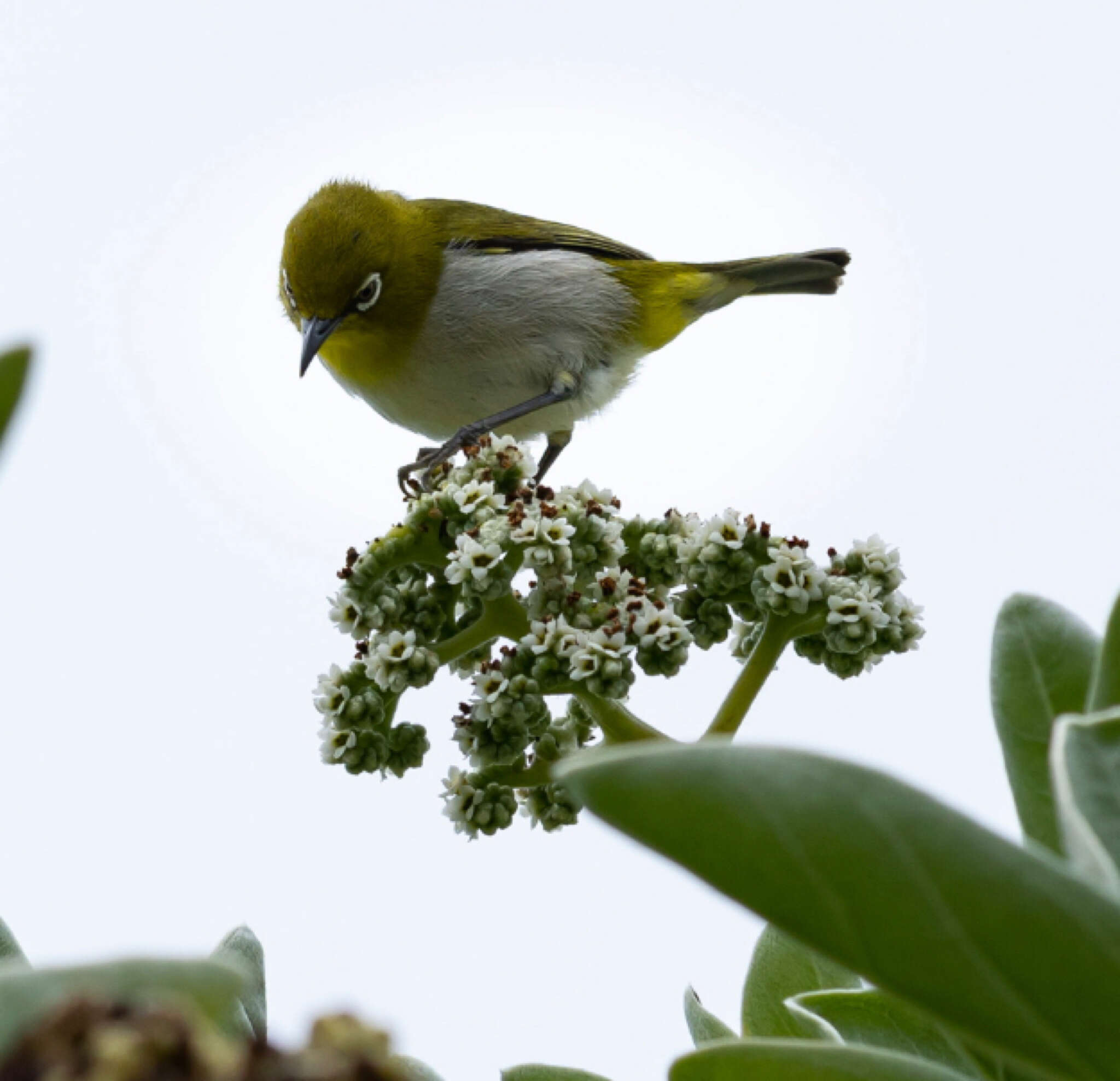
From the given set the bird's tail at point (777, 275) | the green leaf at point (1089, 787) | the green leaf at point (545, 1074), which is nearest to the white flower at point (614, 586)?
the green leaf at point (545, 1074)

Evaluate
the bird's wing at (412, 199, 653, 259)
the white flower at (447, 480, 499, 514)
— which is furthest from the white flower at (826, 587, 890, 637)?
the bird's wing at (412, 199, 653, 259)

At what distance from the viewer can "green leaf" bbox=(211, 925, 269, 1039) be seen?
1.54 m

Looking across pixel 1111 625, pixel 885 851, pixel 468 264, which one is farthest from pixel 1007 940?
pixel 468 264

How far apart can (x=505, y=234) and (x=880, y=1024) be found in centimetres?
438

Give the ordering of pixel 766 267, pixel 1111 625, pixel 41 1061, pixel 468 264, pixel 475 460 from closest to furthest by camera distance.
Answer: pixel 41 1061
pixel 1111 625
pixel 475 460
pixel 468 264
pixel 766 267

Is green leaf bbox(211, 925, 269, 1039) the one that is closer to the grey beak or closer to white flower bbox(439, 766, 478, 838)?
white flower bbox(439, 766, 478, 838)

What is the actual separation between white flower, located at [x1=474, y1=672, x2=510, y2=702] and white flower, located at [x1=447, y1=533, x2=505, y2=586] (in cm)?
14

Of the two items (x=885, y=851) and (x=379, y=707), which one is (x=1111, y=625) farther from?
(x=379, y=707)

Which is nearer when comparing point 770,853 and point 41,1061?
point 41,1061

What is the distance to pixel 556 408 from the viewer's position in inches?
199

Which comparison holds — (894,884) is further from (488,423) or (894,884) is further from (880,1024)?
(488,423)

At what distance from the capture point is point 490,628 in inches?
89.6

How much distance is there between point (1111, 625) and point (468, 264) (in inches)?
173

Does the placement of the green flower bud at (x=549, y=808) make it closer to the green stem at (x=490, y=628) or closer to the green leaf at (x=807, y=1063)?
the green stem at (x=490, y=628)
